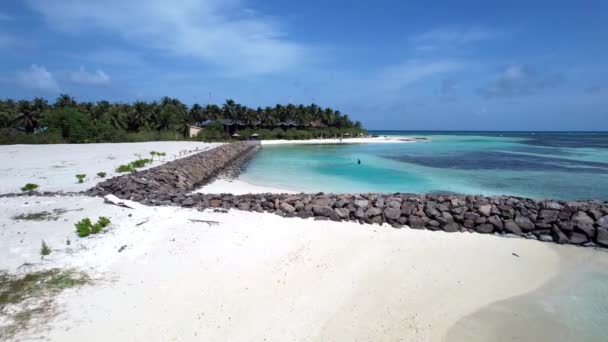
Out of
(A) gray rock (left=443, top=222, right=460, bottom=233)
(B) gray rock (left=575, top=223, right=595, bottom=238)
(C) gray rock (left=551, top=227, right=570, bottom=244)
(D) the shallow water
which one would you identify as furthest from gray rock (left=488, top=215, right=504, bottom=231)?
(D) the shallow water

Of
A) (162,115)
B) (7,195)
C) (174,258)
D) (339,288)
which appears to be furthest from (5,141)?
(339,288)

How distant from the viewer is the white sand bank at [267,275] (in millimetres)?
3771

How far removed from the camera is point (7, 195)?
362 inches

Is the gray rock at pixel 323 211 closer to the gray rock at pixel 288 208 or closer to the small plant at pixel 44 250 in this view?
the gray rock at pixel 288 208

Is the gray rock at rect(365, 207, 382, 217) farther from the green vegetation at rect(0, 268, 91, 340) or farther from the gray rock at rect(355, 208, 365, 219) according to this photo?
the green vegetation at rect(0, 268, 91, 340)

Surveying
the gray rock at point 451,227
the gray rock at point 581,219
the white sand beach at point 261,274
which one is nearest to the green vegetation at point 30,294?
the white sand beach at point 261,274

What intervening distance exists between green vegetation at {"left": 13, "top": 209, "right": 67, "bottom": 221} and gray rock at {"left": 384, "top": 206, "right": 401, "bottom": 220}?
734 centimetres

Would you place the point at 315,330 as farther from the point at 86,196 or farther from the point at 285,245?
the point at 86,196

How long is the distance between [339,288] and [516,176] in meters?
18.3

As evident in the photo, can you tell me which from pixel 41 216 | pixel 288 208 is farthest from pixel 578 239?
pixel 41 216

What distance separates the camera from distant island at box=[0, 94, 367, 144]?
34500 mm

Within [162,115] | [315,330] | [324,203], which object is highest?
[162,115]

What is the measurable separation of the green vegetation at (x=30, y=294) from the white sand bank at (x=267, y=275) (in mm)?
188

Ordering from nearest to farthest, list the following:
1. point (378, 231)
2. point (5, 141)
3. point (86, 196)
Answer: point (378, 231) < point (86, 196) < point (5, 141)
